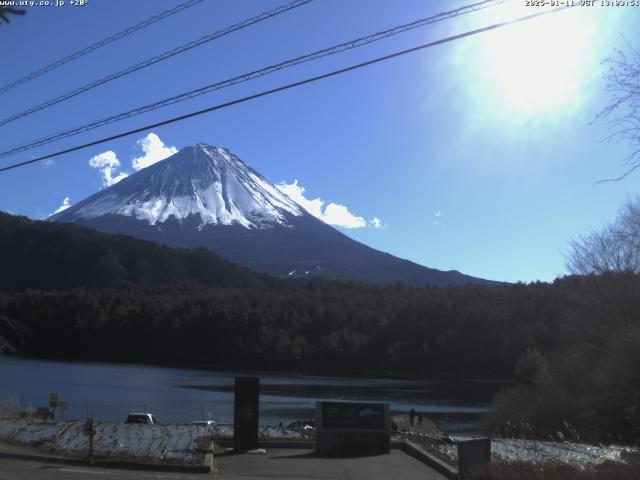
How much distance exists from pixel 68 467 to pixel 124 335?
120 meters

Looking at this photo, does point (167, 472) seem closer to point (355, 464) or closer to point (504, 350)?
point (355, 464)

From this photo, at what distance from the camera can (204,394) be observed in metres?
65.4

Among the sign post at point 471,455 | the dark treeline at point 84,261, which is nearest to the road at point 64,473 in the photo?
the sign post at point 471,455

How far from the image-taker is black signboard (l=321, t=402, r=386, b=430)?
16516mm

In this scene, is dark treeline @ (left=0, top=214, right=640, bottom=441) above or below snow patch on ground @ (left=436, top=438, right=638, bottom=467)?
above

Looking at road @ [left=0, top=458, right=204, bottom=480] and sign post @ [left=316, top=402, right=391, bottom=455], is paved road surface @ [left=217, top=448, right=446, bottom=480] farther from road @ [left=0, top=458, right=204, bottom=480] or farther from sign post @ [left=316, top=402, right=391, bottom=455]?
road @ [left=0, top=458, right=204, bottom=480]

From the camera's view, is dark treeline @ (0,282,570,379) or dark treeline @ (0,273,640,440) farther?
dark treeline @ (0,282,570,379)

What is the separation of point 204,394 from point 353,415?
168 feet

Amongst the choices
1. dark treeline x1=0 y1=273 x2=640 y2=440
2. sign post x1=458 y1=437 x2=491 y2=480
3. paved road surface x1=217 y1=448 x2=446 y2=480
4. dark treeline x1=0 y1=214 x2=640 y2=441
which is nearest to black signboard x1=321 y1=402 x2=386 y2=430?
paved road surface x1=217 y1=448 x2=446 y2=480

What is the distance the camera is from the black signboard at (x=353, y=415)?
16516mm

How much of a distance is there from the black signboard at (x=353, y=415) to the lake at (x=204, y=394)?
2588 cm

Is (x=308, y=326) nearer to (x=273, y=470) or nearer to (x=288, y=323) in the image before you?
Result: (x=288, y=323)

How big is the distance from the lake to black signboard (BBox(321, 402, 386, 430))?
25.9 meters

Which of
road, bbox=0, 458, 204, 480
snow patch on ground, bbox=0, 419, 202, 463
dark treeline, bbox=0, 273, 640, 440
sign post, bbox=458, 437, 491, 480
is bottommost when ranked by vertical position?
road, bbox=0, 458, 204, 480
